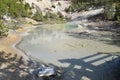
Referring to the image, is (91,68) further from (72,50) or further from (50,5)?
(50,5)

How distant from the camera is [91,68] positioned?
12.5 meters

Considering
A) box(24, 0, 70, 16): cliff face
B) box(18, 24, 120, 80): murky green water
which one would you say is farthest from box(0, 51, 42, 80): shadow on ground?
box(24, 0, 70, 16): cliff face

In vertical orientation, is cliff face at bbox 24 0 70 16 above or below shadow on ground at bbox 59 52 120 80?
above

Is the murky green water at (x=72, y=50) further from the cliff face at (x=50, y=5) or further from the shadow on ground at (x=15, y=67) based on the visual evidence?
the cliff face at (x=50, y=5)

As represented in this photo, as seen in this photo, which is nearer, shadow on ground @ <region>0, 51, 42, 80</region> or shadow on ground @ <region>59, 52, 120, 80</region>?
shadow on ground @ <region>0, 51, 42, 80</region>

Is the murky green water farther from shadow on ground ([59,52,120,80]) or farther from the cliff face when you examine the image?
the cliff face

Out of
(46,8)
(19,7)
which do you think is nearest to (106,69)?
(19,7)

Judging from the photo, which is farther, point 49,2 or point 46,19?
point 49,2

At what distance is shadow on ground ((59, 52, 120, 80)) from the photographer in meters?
11.3

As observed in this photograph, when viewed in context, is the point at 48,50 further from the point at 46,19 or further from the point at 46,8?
the point at 46,8

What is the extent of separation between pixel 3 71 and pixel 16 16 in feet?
71.9

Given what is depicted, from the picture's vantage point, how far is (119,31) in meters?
25.8

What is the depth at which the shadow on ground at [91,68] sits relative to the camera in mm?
11312

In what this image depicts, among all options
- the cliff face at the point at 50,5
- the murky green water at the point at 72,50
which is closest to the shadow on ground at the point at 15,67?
the murky green water at the point at 72,50
